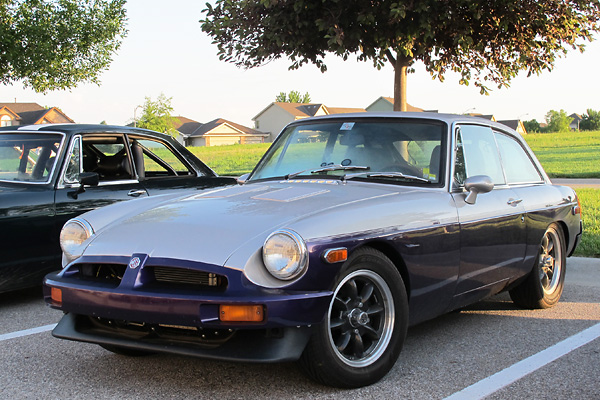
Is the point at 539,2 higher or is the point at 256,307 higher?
the point at 539,2

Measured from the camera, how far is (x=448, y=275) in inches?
167

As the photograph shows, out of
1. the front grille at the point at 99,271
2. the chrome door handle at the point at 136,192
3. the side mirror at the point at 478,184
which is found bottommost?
the front grille at the point at 99,271

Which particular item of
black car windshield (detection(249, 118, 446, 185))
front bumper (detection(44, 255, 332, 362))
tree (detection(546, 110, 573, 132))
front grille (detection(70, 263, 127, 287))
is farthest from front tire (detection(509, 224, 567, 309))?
tree (detection(546, 110, 573, 132))

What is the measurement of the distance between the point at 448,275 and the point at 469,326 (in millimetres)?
929

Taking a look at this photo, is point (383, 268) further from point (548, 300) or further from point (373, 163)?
point (548, 300)

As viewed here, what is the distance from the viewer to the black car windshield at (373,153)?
461 cm

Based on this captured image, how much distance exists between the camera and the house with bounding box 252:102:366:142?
97.4 metres

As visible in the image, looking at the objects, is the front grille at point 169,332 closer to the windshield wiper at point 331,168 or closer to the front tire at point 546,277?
the windshield wiper at point 331,168

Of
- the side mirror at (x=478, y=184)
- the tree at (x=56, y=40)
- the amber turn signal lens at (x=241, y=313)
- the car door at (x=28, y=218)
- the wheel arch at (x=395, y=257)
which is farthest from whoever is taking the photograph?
the tree at (x=56, y=40)

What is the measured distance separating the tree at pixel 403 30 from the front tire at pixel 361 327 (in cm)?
697

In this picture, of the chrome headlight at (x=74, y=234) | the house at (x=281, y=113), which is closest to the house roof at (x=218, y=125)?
the house at (x=281, y=113)

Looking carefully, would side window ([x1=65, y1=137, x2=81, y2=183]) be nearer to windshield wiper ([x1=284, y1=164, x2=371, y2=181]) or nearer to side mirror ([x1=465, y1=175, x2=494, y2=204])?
windshield wiper ([x1=284, y1=164, x2=371, y2=181])

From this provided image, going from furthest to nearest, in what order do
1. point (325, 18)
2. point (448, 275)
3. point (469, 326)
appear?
1. point (325, 18)
2. point (469, 326)
3. point (448, 275)

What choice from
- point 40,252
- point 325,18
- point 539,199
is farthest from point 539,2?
point 40,252
